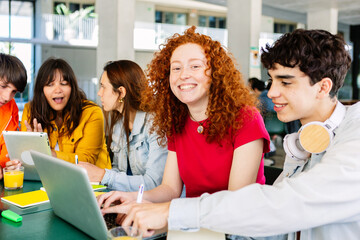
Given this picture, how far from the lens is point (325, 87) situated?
112cm

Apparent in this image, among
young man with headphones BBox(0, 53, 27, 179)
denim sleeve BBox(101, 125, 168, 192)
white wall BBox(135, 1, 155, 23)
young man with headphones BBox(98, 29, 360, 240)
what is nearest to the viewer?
young man with headphones BBox(98, 29, 360, 240)

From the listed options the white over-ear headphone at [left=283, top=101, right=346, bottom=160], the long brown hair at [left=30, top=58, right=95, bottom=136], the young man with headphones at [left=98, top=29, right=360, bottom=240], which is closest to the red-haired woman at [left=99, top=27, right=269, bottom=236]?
the young man with headphones at [left=98, top=29, right=360, bottom=240]

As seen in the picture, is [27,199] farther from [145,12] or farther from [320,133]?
[145,12]

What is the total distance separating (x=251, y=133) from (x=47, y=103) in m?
1.57

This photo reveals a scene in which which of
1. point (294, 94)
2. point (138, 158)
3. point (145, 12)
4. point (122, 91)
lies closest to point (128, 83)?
point (122, 91)

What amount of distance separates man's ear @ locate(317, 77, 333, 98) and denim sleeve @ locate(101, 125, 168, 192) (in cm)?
89

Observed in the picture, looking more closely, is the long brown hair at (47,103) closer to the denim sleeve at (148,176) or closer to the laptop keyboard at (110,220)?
the denim sleeve at (148,176)

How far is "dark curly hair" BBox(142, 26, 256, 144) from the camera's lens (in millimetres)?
1467

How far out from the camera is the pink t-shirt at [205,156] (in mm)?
1450

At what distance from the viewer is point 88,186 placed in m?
0.93

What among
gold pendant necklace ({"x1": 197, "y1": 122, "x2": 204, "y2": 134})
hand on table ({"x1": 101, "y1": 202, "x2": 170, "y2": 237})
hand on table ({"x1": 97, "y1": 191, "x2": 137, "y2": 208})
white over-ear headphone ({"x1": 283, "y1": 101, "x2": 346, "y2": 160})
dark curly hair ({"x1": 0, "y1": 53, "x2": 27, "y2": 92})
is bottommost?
hand on table ({"x1": 97, "y1": 191, "x2": 137, "y2": 208})

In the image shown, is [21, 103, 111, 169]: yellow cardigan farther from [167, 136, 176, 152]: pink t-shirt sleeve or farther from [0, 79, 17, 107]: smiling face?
[167, 136, 176, 152]: pink t-shirt sleeve

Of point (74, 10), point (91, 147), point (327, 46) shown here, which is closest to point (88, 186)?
point (327, 46)

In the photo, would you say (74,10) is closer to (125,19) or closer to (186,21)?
(186,21)
